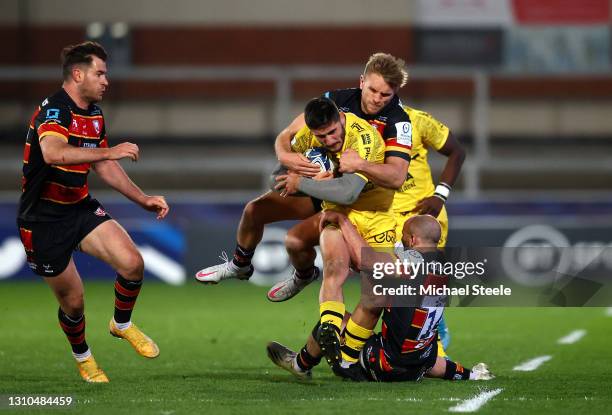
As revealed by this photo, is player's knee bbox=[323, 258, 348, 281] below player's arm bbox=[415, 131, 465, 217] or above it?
below

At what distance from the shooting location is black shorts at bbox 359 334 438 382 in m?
8.21

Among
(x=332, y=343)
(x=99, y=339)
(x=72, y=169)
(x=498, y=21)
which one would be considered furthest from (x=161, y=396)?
(x=498, y=21)

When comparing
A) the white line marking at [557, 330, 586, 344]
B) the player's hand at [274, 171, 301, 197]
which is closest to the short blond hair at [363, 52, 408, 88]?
the player's hand at [274, 171, 301, 197]

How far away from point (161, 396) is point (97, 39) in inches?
567

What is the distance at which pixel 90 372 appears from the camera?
8508 mm

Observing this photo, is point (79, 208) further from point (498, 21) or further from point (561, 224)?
point (498, 21)

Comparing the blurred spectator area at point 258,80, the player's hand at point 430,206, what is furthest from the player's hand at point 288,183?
the blurred spectator area at point 258,80

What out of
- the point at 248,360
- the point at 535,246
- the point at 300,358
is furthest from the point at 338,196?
the point at 535,246

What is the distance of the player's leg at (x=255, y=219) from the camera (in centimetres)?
912

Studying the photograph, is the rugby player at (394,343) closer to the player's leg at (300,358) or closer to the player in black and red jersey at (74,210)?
the player's leg at (300,358)

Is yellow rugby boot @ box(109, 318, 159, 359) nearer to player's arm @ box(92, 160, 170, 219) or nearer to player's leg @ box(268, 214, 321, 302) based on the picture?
player's arm @ box(92, 160, 170, 219)

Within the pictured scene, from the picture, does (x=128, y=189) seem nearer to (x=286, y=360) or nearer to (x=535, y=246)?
(x=286, y=360)

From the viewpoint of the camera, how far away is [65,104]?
8305mm

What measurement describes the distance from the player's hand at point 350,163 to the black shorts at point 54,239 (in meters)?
1.79
